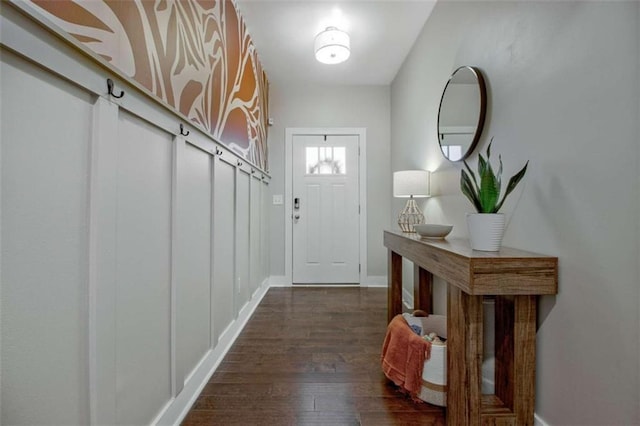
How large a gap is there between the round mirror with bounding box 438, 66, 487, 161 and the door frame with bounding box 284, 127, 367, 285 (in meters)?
1.50

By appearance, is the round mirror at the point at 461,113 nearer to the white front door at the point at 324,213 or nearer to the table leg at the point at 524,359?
the table leg at the point at 524,359

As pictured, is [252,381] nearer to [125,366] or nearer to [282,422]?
[282,422]

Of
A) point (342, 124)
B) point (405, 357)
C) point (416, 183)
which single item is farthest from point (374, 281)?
point (405, 357)

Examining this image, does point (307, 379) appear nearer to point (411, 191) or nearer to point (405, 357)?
point (405, 357)

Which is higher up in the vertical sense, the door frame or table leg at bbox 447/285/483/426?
the door frame

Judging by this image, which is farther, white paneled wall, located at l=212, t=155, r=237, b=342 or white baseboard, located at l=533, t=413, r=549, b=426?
white paneled wall, located at l=212, t=155, r=237, b=342

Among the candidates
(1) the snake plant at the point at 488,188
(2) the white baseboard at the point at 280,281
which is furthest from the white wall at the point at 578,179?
(2) the white baseboard at the point at 280,281

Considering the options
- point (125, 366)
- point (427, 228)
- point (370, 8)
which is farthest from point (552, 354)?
point (370, 8)

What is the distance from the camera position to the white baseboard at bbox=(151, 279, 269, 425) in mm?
1144

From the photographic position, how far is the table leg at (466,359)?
1063mm

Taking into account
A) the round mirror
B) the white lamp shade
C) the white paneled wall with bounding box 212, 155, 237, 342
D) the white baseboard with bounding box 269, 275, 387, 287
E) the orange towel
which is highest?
the round mirror

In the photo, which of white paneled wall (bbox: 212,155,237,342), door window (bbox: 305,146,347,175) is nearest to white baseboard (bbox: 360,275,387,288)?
door window (bbox: 305,146,347,175)

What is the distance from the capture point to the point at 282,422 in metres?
1.24

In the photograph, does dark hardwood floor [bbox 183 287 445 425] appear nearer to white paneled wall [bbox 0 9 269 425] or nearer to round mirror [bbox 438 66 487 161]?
white paneled wall [bbox 0 9 269 425]
